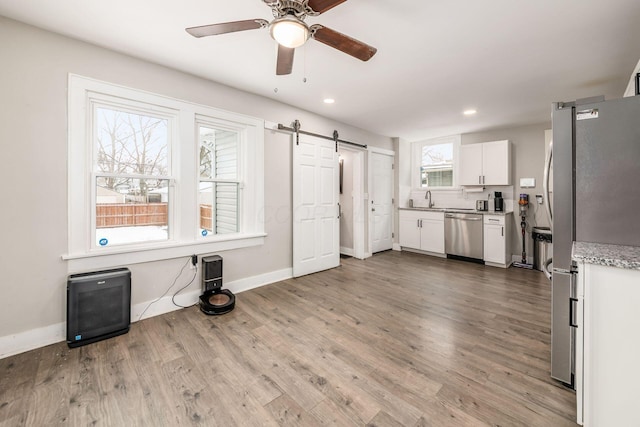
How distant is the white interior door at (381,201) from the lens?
5.54m

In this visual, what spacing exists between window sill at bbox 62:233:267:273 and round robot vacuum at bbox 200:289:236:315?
0.48 metres

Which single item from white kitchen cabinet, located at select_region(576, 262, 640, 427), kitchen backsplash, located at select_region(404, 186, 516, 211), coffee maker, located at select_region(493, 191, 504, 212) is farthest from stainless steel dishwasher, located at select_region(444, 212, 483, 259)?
white kitchen cabinet, located at select_region(576, 262, 640, 427)

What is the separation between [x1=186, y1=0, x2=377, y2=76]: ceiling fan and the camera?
5.09ft

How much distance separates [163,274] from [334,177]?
2.85 metres

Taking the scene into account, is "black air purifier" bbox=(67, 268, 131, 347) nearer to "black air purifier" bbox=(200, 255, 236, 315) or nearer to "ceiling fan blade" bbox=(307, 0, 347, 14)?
"black air purifier" bbox=(200, 255, 236, 315)

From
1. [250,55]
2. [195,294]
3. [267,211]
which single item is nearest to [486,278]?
[267,211]

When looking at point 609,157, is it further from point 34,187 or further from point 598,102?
point 34,187

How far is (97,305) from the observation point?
2.26 metres

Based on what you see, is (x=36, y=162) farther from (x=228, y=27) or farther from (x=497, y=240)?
(x=497, y=240)

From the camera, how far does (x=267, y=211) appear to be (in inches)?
146

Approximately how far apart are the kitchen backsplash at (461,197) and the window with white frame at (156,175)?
4.07 m

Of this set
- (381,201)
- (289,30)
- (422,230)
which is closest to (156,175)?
(289,30)

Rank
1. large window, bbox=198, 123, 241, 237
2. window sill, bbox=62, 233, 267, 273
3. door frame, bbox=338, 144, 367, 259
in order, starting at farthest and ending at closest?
door frame, bbox=338, 144, 367, 259, large window, bbox=198, 123, 241, 237, window sill, bbox=62, 233, 267, 273

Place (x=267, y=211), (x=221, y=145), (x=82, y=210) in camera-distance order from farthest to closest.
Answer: (x=267, y=211) < (x=221, y=145) < (x=82, y=210)
